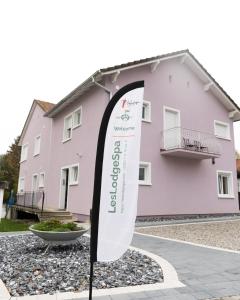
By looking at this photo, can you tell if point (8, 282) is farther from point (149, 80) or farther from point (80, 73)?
point (80, 73)

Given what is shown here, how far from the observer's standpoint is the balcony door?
44.8 feet

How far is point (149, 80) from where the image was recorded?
47.5 feet

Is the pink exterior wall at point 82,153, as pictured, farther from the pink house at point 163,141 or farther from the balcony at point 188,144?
the balcony at point 188,144

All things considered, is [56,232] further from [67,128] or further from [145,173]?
[67,128]

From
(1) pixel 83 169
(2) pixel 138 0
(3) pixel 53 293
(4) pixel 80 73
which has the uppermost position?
Result: (4) pixel 80 73

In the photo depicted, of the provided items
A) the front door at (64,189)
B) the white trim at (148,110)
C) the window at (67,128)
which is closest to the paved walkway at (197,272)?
the white trim at (148,110)

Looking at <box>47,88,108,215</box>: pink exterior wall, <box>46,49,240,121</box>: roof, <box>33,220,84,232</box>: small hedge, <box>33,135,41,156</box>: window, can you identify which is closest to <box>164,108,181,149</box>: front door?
<box>46,49,240,121</box>: roof

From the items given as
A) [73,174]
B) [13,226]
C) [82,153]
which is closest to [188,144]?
[82,153]

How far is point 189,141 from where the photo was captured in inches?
563

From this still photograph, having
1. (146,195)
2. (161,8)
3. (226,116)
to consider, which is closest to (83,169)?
(146,195)

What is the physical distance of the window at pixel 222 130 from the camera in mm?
16902

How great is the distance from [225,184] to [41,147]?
12.3 meters

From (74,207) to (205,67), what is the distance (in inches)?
Answer: 420

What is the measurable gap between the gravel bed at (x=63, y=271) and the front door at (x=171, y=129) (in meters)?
8.50
